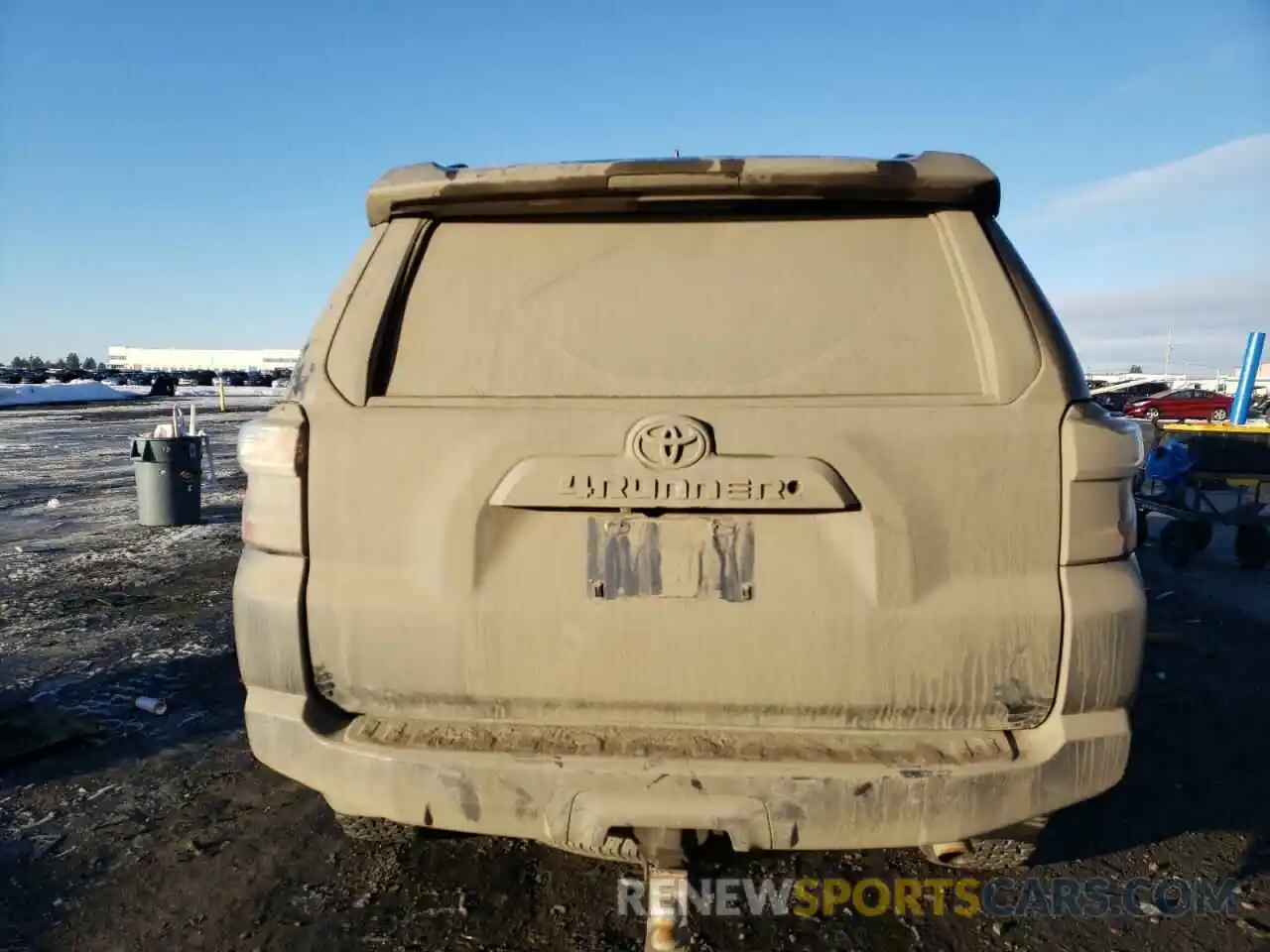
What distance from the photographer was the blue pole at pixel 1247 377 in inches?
526

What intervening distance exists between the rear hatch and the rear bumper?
129 millimetres

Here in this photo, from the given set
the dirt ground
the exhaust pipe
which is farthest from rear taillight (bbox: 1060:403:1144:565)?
the dirt ground

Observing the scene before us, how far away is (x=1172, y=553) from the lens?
8211mm

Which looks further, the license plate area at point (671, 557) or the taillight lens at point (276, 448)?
the taillight lens at point (276, 448)

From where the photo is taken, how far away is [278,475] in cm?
217

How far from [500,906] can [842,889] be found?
1133mm

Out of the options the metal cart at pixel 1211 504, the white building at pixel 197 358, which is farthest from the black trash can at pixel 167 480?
the white building at pixel 197 358

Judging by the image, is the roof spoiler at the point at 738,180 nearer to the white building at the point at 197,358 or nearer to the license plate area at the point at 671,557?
the license plate area at the point at 671,557

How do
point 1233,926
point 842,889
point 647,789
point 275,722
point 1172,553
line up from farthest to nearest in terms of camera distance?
point 1172,553 → point 842,889 → point 1233,926 → point 275,722 → point 647,789

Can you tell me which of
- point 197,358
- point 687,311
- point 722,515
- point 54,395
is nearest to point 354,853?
point 722,515

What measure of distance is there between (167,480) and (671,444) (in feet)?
30.5

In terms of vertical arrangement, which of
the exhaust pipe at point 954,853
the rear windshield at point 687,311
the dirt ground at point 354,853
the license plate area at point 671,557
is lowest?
the dirt ground at point 354,853

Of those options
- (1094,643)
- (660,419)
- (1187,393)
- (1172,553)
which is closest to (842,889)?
(1094,643)

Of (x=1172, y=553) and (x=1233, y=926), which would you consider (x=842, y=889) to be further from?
(x=1172, y=553)
